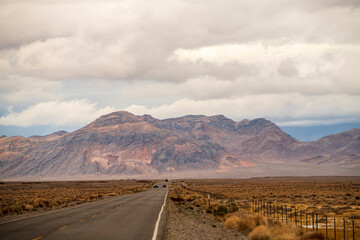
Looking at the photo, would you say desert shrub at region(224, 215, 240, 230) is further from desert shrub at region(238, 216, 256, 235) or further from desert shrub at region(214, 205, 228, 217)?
desert shrub at region(214, 205, 228, 217)

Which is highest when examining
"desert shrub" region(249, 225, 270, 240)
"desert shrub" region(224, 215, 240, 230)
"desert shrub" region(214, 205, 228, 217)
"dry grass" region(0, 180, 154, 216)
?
"desert shrub" region(249, 225, 270, 240)

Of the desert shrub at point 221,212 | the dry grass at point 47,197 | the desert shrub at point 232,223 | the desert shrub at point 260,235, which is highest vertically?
the desert shrub at point 260,235

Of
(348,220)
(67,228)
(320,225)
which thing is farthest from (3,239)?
Answer: (348,220)

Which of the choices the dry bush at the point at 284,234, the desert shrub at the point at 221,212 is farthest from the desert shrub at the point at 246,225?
the desert shrub at the point at 221,212

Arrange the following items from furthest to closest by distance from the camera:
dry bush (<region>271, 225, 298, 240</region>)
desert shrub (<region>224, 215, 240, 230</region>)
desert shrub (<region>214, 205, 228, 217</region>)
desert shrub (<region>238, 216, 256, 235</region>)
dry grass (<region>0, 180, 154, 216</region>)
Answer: dry grass (<region>0, 180, 154, 216</region>) < desert shrub (<region>214, 205, 228, 217</region>) < desert shrub (<region>224, 215, 240, 230</region>) < desert shrub (<region>238, 216, 256, 235</region>) < dry bush (<region>271, 225, 298, 240</region>)

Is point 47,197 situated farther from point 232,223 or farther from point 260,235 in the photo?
point 260,235

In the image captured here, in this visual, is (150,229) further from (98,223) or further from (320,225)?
(320,225)

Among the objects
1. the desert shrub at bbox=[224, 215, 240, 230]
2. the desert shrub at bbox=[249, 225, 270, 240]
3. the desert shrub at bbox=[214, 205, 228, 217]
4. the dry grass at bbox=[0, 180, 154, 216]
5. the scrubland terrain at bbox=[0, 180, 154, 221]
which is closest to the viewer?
the desert shrub at bbox=[249, 225, 270, 240]

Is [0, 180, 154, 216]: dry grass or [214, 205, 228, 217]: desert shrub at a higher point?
[214, 205, 228, 217]: desert shrub

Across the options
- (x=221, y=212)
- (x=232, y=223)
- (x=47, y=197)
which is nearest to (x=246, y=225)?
(x=232, y=223)

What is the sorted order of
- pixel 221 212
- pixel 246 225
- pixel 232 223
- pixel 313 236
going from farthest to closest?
1. pixel 221 212
2. pixel 232 223
3. pixel 246 225
4. pixel 313 236

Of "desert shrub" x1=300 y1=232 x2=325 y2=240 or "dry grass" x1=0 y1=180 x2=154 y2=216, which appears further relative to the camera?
"dry grass" x1=0 y1=180 x2=154 y2=216

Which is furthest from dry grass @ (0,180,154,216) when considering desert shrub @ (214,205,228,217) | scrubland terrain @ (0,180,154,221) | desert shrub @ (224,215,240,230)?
desert shrub @ (224,215,240,230)

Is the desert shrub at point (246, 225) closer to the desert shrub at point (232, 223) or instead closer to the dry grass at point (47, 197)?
the desert shrub at point (232, 223)
